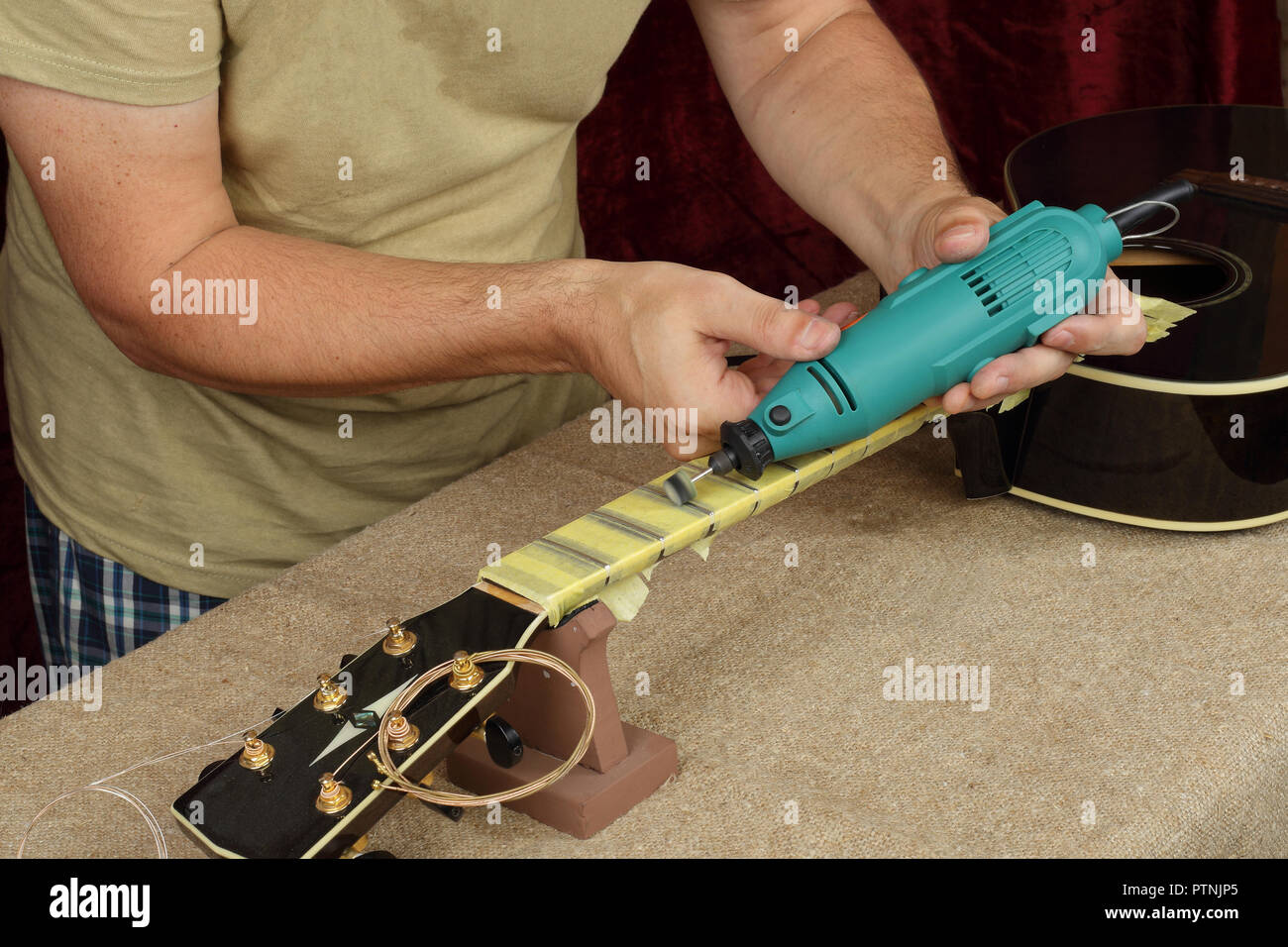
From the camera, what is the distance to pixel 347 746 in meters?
0.69

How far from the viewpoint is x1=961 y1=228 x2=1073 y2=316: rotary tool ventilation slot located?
2.81 ft

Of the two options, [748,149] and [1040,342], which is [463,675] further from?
[748,149]

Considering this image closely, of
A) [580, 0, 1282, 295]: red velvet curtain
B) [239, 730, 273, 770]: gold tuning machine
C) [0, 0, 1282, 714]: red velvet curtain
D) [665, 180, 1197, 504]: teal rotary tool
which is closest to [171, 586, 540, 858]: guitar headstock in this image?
[239, 730, 273, 770]: gold tuning machine

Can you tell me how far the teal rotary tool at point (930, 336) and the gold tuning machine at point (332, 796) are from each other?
10.6 inches

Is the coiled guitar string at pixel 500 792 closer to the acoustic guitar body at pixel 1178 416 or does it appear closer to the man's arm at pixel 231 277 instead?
the man's arm at pixel 231 277

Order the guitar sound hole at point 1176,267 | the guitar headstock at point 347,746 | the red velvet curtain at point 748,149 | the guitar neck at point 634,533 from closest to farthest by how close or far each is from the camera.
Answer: the guitar headstock at point 347,746
the guitar neck at point 634,533
the guitar sound hole at point 1176,267
the red velvet curtain at point 748,149

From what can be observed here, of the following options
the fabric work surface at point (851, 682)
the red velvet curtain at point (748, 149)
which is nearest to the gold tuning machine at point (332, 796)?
the fabric work surface at point (851, 682)

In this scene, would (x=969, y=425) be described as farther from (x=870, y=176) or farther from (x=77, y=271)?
(x=77, y=271)

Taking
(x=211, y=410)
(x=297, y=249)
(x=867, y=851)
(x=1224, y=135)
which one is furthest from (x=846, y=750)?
(x=1224, y=135)

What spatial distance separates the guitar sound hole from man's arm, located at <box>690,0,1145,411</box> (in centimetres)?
18

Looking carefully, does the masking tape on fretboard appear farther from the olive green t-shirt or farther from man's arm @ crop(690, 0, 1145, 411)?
the olive green t-shirt

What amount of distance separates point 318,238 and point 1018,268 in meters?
0.52

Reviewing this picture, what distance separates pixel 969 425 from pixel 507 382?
0.42m

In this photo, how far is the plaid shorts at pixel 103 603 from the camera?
1144 millimetres
